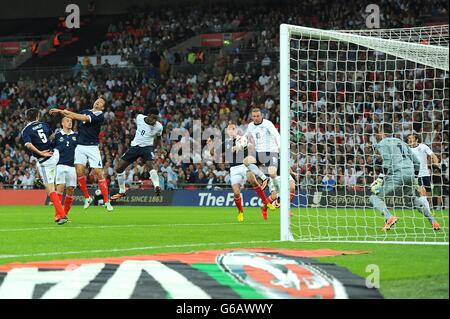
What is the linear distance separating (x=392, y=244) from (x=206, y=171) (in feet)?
65.9

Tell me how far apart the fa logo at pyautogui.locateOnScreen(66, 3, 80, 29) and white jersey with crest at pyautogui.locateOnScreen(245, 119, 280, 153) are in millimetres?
30339

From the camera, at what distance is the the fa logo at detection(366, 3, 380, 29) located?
118ft

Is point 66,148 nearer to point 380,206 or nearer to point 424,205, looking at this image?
point 380,206

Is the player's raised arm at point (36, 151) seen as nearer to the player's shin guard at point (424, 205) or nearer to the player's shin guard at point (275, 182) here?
the player's shin guard at point (275, 182)

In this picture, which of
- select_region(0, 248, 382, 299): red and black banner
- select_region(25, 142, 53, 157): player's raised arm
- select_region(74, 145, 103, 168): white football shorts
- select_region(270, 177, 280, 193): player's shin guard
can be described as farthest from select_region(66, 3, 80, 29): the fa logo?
select_region(0, 248, 382, 299): red and black banner

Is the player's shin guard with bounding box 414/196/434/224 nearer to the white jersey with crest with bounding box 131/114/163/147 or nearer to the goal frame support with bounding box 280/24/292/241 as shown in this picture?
the goal frame support with bounding box 280/24/292/241

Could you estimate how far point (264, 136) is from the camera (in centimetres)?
1878

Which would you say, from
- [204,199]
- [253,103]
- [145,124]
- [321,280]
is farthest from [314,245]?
[253,103]

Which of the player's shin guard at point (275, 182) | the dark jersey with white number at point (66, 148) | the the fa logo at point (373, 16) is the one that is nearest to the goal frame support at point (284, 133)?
the player's shin guard at point (275, 182)

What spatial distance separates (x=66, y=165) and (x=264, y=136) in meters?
4.07

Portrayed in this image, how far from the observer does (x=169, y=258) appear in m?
9.77

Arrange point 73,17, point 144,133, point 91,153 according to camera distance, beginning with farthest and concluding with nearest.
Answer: point 73,17
point 144,133
point 91,153

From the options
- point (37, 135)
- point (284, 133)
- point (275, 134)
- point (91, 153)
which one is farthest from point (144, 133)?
point (284, 133)

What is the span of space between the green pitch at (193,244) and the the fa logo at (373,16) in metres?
17.9
